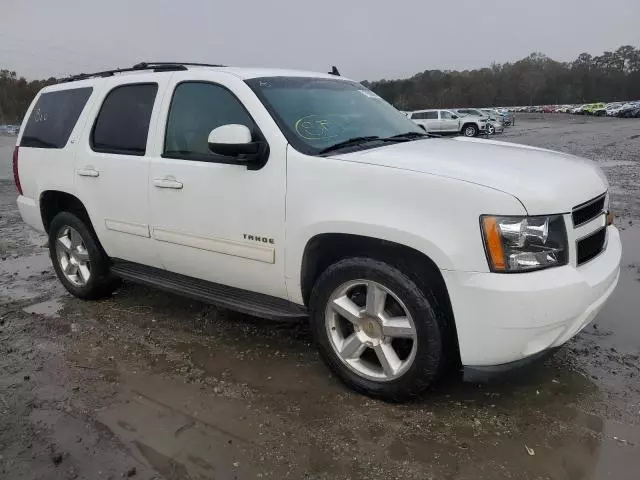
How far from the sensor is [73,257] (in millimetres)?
4969

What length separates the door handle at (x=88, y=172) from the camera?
14.3 feet

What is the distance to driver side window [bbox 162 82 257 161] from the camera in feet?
11.8

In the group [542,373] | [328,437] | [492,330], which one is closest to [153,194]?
[328,437]

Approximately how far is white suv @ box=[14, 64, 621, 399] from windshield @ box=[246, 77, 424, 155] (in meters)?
0.02

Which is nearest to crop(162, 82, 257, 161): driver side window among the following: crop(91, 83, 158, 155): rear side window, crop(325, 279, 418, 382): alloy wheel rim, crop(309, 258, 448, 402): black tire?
crop(91, 83, 158, 155): rear side window

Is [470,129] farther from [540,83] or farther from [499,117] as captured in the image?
[540,83]

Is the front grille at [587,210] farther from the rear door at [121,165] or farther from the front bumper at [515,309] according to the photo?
the rear door at [121,165]

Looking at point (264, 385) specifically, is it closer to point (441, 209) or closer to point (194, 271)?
point (194, 271)

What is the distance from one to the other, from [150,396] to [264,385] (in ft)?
2.23

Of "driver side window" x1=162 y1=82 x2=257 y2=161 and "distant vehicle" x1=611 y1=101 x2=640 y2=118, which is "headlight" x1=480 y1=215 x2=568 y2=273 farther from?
"distant vehicle" x1=611 y1=101 x2=640 y2=118

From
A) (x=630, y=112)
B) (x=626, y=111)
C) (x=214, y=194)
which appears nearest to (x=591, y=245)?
(x=214, y=194)

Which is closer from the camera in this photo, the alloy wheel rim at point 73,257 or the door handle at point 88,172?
the door handle at point 88,172

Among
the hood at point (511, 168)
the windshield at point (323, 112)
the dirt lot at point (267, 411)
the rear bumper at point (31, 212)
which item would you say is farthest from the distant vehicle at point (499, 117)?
the dirt lot at point (267, 411)

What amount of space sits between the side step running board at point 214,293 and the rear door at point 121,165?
0.33 ft
